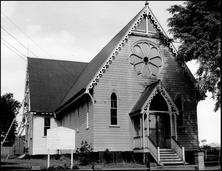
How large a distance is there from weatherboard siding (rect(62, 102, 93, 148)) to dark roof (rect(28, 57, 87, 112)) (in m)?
3.84

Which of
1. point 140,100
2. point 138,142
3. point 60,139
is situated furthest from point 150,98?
point 60,139

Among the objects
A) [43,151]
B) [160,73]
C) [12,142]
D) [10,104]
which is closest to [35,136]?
[43,151]

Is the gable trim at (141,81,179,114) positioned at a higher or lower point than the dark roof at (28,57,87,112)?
lower

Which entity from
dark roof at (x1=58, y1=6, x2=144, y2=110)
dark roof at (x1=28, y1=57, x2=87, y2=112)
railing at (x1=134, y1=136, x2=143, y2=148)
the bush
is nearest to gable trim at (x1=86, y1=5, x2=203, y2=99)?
dark roof at (x1=58, y1=6, x2=144, y2=110)

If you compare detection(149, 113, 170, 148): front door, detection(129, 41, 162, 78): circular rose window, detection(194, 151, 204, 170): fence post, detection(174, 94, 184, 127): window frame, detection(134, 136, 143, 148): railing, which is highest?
detection(129, 41, 162, 78): circular rose window

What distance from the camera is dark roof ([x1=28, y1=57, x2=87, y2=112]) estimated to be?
37.2 meters

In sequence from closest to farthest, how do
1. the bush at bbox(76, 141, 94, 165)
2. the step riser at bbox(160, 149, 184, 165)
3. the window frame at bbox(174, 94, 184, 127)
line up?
1. the step riser at bbox(160, 149, 184, 165)
2. the bush at bbox(76, 141, 94, 165)
3. the window frame at bbox(174, 94, 184, 127)

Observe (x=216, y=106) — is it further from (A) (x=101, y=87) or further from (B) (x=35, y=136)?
(B) (x=35, y=136)

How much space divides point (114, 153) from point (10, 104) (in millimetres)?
18370

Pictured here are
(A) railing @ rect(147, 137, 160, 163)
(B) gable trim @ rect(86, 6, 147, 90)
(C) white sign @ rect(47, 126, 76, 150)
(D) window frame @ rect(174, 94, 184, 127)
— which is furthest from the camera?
(D) window frame @ rect(174, 94, 184, 127)

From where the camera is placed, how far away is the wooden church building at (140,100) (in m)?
25.6

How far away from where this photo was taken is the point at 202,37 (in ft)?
82.7

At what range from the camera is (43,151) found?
35.8m

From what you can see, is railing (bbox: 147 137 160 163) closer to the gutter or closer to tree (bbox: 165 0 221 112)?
tree (bbox: 165 0 221 112)
